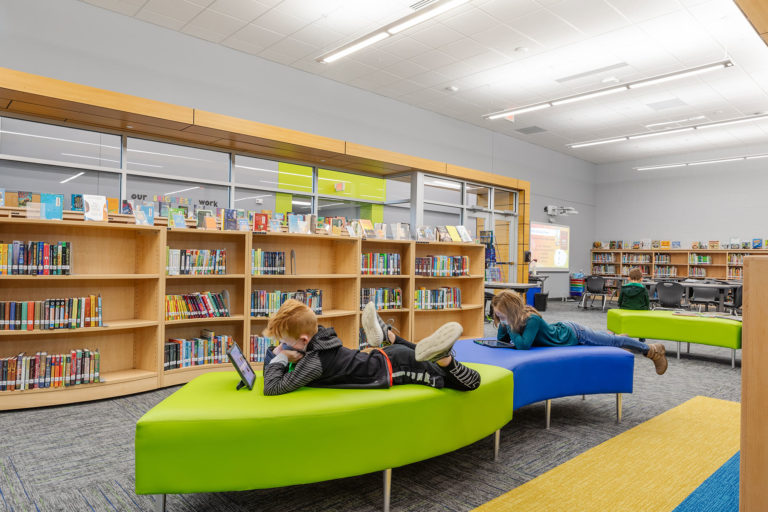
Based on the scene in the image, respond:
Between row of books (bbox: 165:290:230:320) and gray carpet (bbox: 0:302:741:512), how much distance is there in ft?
2.28

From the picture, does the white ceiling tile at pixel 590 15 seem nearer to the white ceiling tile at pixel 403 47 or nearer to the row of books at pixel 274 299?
the white ceiling tile at pixel 403 47

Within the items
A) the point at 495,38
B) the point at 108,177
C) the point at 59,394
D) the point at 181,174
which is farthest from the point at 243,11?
the point at 59,394

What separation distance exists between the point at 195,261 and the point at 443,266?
3.23m

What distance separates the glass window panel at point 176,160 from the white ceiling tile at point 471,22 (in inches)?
146

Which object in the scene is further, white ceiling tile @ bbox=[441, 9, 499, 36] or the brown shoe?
white ceiling tile @ bbox=[441, 9, 499, 36]

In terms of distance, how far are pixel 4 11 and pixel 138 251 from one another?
142 inches

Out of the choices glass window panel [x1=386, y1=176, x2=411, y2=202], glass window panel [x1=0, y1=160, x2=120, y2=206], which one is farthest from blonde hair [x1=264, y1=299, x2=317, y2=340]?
glass window panel [x1=386, y1=176, x2=411, y2=202]

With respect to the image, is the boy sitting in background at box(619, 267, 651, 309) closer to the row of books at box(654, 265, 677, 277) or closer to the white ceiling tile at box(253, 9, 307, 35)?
the white ceiling tile at box(253, 9, 307, 35)

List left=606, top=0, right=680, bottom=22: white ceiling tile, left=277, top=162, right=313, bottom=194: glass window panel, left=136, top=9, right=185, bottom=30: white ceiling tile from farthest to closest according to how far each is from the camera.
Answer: left=277, top=162, right=313, bottom=194: glass window panel
left=136, top=9, right=185, bottom=30: white ceiling tile
left=606, top=0, right=680, bottom=22: white ceiling tile

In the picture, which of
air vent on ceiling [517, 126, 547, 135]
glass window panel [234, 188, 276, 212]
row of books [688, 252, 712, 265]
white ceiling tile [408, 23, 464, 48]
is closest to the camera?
white ceiling tile [408, 23, 464, 48]

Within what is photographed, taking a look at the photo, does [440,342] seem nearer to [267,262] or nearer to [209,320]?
[209,320]

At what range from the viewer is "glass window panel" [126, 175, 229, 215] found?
251 inches

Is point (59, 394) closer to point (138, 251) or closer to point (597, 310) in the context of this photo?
point (138, 251)

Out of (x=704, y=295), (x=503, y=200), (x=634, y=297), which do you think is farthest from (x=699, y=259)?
Result: (x=634, y=297)
